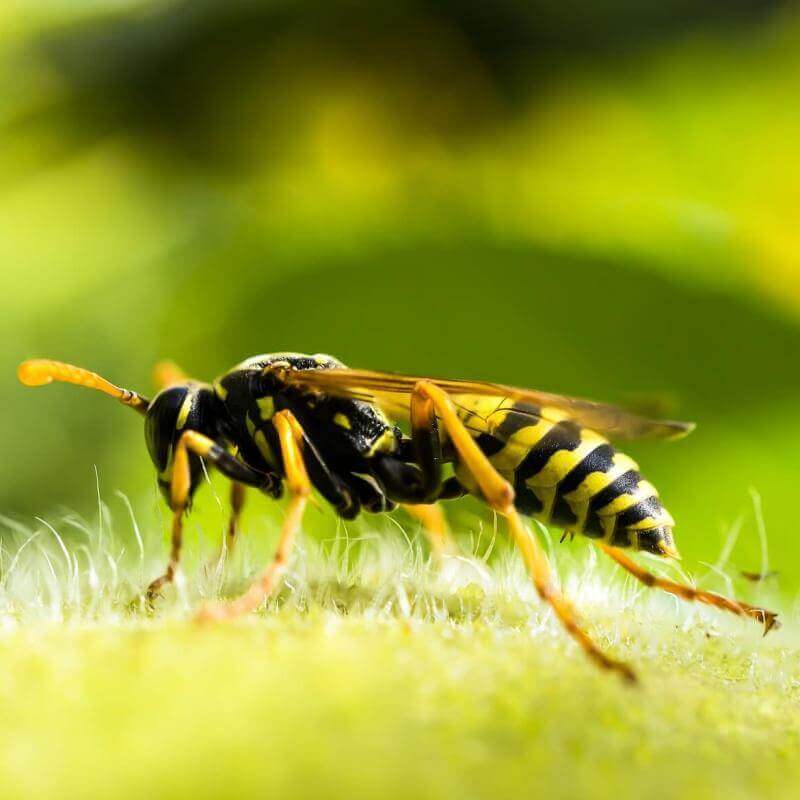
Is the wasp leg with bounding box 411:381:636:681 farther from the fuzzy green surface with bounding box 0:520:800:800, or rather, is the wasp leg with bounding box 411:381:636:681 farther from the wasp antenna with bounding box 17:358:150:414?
the wasp antenna with bounding box 17:358:150:414

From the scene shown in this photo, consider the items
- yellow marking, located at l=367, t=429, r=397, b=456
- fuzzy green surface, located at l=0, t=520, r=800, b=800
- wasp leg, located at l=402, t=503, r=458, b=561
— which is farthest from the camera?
wasp leg, located at l=402, t=503, r=458, b=561

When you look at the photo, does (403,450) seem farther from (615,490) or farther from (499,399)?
(615,490)

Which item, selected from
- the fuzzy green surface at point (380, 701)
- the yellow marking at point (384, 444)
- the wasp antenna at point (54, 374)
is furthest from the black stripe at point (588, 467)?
the wasp antenna at point (54, 374)

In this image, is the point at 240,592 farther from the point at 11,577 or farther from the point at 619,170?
the point at 619,170

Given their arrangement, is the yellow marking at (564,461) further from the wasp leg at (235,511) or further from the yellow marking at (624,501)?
the wasp leg at (235,511)

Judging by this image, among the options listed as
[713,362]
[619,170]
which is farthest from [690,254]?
[619,170]

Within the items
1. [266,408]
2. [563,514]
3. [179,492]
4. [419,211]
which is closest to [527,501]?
[563,514]

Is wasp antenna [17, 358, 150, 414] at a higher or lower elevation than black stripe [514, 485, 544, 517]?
higher

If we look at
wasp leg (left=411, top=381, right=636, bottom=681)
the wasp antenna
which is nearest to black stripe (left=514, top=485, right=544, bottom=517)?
Answer: wasp leg (left=411, top=381, right=636, bottom=681)
